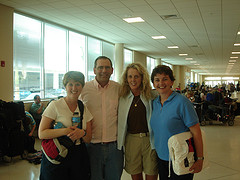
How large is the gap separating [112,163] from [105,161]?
0.07 metres

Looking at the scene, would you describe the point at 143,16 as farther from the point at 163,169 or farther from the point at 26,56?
the point at 163,169

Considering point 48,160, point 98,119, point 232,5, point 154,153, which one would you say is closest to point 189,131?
point 154,153

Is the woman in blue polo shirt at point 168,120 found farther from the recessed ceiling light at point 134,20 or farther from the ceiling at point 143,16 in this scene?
the recessed ceiling light at point 134,20

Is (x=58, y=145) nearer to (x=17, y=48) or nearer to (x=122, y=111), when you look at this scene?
(x=122, y=111)

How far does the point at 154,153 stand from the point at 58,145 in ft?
3.17

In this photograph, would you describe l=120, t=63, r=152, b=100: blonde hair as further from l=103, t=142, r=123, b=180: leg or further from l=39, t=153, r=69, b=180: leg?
l=39, t=153, r=69, b=180: leg

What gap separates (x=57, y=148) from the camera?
1.70 m

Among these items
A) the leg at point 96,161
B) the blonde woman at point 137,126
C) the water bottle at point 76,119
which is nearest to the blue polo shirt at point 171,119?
the blonde woman at point 137,126

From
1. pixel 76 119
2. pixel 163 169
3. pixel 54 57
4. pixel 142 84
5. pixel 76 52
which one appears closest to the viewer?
pixel 76 119

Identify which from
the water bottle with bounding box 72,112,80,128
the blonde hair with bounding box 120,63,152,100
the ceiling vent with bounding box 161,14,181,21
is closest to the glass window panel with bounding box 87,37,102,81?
the ceiling vent with bounding box 161,14,181,21

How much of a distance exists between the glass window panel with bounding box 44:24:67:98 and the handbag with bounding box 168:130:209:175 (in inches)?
271

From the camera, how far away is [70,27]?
28.8ft

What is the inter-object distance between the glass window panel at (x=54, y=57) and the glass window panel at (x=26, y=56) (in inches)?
13.5

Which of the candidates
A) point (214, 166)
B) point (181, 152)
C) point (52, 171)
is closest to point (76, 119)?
point (52, 171)
